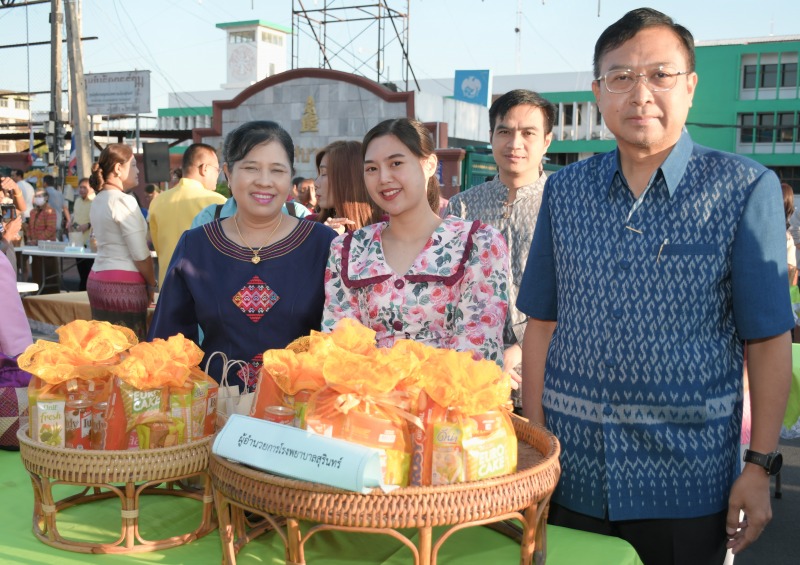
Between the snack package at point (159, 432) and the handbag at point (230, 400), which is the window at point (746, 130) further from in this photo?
the snack package at point (159, 432)

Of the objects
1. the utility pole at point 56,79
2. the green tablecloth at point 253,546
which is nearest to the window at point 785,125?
the utility pole at point 56,79

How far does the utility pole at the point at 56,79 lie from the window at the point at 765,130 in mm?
26098

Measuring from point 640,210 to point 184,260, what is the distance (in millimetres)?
1336

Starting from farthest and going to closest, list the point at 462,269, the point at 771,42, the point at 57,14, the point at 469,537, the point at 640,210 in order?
1. the point at 771,42
2. the point at 57,14
3. the point at 462,269
4. the point at 640,210
5. the point at 469,537

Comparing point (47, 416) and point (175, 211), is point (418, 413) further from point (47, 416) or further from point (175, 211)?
point (175, 211)

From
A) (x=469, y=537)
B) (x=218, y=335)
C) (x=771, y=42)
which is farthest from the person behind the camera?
(x=771, y=42)

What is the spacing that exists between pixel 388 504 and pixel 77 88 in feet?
52.1

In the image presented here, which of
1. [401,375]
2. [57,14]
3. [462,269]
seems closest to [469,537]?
[401,375]

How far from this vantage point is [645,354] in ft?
5.37

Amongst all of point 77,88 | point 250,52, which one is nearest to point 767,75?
point 77,88

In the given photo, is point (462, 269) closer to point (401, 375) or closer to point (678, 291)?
point (678, 291)

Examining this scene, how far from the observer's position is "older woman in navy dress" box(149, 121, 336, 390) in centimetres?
221

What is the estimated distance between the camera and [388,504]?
115 centimetres

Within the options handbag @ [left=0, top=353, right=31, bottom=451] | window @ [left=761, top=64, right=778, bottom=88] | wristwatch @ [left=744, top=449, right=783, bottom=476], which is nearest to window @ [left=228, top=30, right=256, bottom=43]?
window @ [left=761, top=64, right=778, bottom=88]
